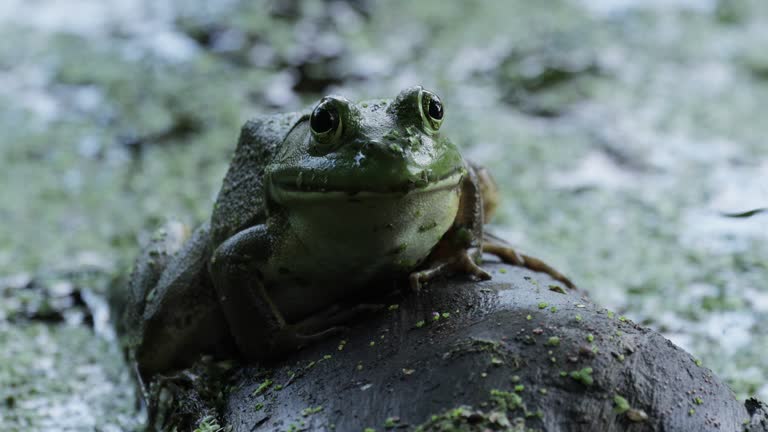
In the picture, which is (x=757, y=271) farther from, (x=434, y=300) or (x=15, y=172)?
(x=15, y=172)

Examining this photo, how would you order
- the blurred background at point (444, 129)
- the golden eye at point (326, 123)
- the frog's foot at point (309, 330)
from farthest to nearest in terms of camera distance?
the blurred background at point (444, 129), the frog's foot at point (309, 330), the golden eye at point (326, 123)

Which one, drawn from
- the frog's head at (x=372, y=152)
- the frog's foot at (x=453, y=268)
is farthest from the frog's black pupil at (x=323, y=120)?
the frog's foot at (x=453, y=268)

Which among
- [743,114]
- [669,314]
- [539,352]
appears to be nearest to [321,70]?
[743,114]

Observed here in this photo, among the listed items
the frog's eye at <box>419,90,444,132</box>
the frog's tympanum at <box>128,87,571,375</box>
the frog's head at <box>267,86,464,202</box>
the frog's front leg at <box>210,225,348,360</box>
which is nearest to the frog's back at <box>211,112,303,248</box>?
the frog's tympanum at <box>128,87,571,375</box>

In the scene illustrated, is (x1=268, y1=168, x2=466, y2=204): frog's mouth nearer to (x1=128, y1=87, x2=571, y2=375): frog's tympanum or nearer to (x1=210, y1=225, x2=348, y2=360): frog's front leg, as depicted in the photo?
(x1=128, y1=87, x2=571, y2=375): frog's tympanum

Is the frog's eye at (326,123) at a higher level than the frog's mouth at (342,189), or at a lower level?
higher

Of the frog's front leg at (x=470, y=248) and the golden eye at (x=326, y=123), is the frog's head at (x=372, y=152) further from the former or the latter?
the frog's front leg at (x=470, y=248)

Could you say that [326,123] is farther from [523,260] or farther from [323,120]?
[523,260]
